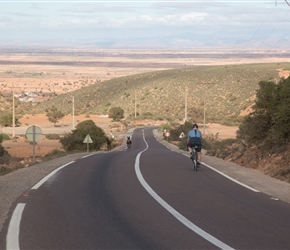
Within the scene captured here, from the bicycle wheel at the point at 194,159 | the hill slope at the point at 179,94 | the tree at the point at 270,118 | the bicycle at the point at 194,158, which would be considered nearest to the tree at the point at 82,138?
the tree at the point at 270,118

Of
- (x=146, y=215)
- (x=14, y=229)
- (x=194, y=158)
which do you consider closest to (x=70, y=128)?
(x=194, y=158)

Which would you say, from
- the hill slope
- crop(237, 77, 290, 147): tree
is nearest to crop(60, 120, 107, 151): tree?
crop(237, 77, 290, 147): tree

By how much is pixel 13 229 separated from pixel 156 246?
2.57 metres

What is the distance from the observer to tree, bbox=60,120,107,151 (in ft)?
180

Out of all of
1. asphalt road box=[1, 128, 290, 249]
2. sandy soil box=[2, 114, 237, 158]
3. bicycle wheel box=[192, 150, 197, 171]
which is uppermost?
asphalt road box=[1, 128, 290, 249]

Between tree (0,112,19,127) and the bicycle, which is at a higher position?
the bicycle

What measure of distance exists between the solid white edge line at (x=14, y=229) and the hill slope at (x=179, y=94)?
337 ft

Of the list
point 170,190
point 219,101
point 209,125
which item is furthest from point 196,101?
point 170,190

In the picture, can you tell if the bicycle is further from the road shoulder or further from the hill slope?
the hill slope

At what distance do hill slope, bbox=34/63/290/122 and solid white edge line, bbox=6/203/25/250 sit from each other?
10273 cm

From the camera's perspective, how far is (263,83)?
2722 centimetres

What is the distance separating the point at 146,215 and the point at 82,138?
44636mm

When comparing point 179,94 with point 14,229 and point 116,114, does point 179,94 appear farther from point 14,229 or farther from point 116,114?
point 14,229

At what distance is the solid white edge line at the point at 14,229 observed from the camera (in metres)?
9.13
